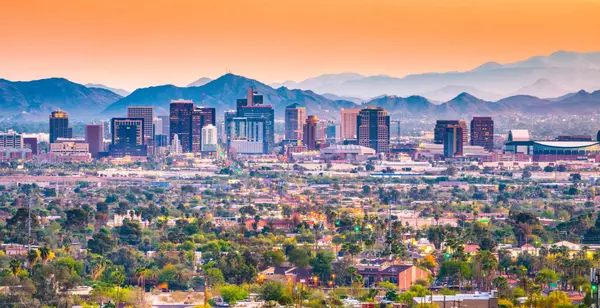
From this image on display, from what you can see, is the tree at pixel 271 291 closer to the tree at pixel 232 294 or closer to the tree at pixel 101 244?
the tree at pixel 232 294

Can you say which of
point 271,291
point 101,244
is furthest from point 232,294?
point 101,244

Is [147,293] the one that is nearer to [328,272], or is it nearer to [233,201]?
[328,272]

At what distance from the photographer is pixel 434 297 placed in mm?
56500

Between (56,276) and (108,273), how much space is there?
22.2 feet

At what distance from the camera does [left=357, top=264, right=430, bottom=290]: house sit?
64.2 metres

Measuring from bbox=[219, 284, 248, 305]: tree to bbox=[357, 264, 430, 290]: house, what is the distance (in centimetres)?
773

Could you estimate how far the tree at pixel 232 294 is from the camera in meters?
56.9

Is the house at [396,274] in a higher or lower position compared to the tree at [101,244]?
lower

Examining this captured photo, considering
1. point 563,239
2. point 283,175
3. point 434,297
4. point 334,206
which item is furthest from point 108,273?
point 283,175

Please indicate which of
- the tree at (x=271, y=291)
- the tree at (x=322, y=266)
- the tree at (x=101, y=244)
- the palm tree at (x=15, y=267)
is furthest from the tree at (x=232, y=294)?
the tree at (x=101, y=244)

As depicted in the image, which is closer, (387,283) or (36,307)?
(36,307)

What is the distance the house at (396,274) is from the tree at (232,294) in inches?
304

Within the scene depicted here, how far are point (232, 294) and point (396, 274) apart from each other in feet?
32.3

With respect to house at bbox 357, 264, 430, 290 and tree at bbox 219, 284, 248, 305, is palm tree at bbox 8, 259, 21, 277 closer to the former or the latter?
tree at bbox 219, 284, 248, 305
